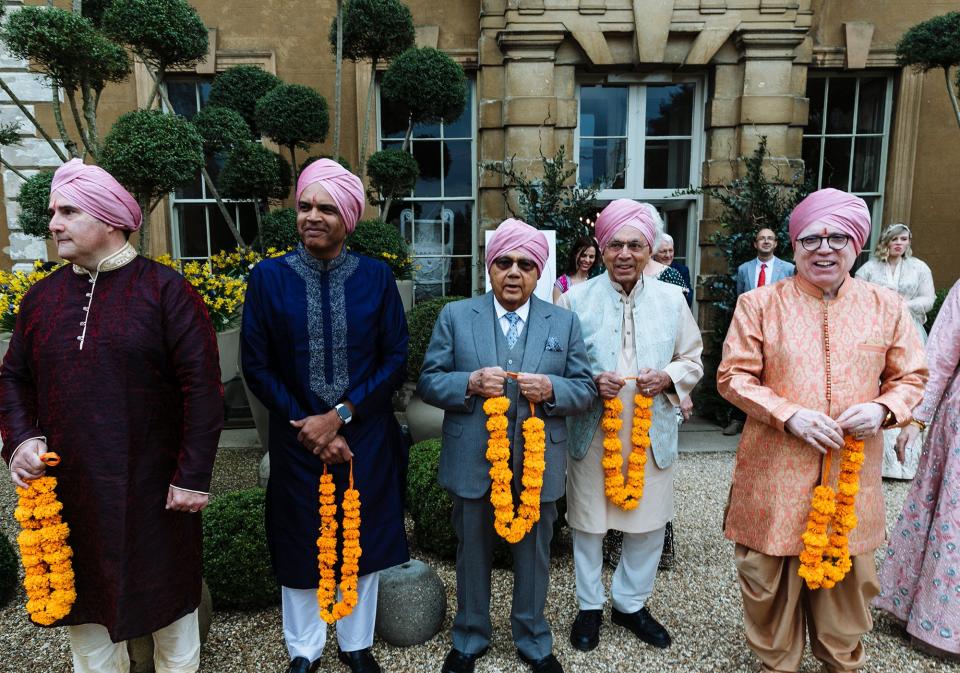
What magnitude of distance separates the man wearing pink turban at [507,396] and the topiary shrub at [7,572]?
7.65 ft

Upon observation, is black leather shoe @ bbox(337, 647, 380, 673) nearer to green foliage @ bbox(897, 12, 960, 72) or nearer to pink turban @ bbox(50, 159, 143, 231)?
pink turban @ bbox(50, 159, 143, 231)

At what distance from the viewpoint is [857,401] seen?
2.25 metres

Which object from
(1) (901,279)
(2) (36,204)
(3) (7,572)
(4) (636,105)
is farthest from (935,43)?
(3) (7,572)

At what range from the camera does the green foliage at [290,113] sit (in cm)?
516

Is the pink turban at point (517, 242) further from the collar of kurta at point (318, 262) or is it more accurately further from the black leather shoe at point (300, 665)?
the black leather shoe at point (300, 665)

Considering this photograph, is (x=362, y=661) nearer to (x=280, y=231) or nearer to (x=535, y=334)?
(x=535, y=334)

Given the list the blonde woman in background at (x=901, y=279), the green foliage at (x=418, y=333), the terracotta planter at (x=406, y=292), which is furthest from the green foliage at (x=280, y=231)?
the blonde woman in background at (x=901, y=279)

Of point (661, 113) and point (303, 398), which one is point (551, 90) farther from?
point (303, 398)

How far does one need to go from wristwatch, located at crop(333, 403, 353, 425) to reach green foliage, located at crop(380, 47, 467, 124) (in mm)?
3935

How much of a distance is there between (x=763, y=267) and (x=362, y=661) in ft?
16.0

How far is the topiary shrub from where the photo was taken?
3.06 meters

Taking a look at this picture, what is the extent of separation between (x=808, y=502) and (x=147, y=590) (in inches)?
94.3

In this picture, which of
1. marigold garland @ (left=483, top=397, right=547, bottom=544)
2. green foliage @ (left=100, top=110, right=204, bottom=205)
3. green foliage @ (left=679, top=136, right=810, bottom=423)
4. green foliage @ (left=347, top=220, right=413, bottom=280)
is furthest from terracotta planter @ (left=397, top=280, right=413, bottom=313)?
marigold garland @ (left=483, top=397, right=547, bottom=544)

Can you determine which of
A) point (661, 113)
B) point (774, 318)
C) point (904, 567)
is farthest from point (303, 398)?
point (661, 113)
